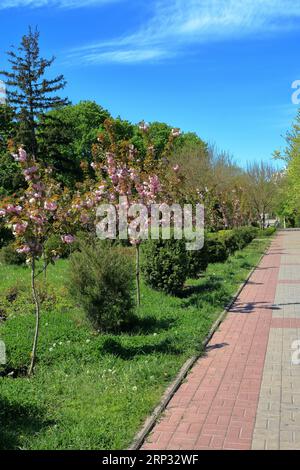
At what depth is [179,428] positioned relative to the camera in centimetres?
461

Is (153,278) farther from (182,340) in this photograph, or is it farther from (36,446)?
(36,446)

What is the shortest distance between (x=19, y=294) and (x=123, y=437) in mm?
7040

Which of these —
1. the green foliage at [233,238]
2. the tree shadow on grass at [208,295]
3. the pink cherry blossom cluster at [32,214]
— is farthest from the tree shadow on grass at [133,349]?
the green foliage at [233,238]

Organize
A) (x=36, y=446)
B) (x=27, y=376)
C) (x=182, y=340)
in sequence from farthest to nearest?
1. (x=182, y=340)
2. (x=27, y=376)
3. (x=36, y=446)

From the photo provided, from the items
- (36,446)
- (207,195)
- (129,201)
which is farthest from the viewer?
(207,195)

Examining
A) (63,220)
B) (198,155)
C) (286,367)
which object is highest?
(198,155)

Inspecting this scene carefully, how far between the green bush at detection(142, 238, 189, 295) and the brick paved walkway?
6.25ft

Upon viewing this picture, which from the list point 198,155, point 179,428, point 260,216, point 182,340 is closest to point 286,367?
point 182,340

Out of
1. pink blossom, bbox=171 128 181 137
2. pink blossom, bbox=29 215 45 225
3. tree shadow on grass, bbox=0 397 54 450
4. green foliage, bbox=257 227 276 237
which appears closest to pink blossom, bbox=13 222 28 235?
pink blossom, bbox=29 215 45 225

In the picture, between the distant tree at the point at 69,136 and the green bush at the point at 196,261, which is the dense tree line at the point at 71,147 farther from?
the green bush at the point at 196,261

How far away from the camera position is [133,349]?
7.05 meters

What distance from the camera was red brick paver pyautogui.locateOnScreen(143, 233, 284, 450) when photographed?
14.3ft

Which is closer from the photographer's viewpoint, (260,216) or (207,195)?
(207,195)

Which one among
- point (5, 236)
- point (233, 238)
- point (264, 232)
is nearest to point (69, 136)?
point (5, 236)
